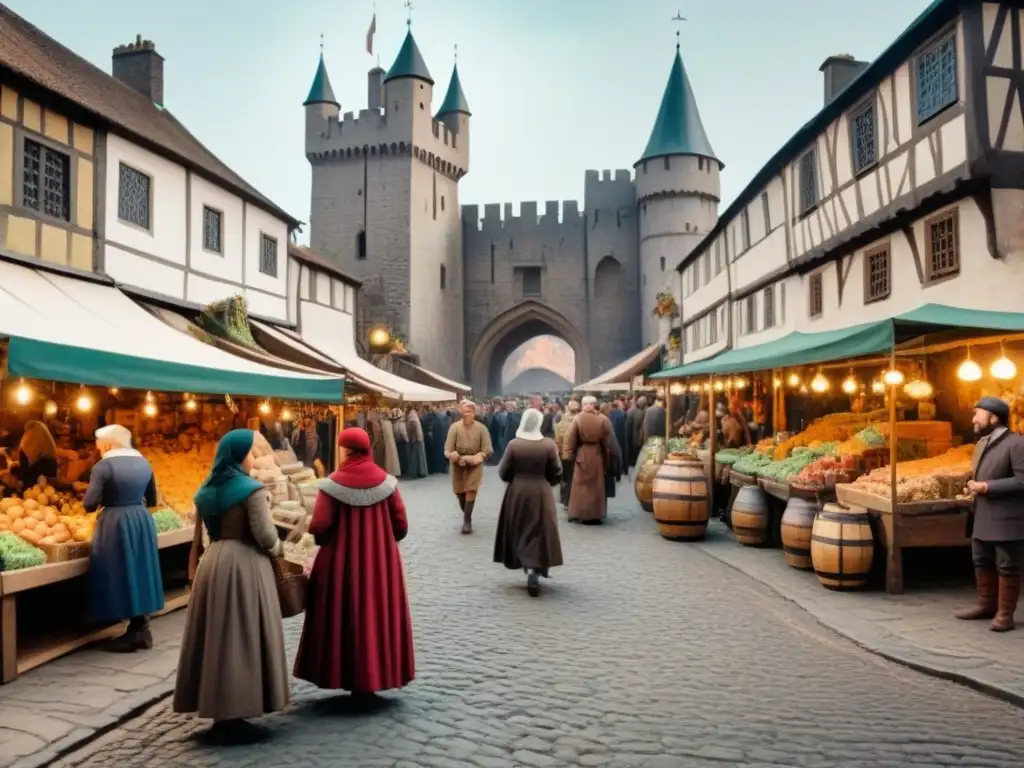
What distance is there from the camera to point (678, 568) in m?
9.27

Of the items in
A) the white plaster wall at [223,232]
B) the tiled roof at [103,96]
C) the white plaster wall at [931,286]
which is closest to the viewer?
the white plaster wall at [931,286]

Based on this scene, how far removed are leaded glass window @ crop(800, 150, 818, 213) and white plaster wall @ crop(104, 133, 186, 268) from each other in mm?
11042

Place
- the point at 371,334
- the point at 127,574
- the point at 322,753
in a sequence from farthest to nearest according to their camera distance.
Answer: the point at 371,334
the point at 127,574
the point at 322,753

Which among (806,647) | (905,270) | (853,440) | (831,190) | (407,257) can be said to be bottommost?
(806,647)

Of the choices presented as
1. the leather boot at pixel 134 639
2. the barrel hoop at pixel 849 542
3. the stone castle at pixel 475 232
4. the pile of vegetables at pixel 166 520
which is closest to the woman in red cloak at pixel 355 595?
the leather boot at pixel 134 639

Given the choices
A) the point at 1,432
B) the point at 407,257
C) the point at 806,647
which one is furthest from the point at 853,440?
the point at 407,257

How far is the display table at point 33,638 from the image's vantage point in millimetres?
→ 5473

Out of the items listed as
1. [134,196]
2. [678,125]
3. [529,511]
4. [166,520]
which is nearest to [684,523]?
[529,511]

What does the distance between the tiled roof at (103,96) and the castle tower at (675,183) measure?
2192 centimetres

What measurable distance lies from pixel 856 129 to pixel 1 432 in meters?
12.3

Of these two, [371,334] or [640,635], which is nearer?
[640,635]

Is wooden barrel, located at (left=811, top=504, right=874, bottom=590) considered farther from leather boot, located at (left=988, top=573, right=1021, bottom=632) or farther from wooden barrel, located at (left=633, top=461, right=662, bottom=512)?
wooden barrel, located at (left=633, top=461, right=662, bottom=512)

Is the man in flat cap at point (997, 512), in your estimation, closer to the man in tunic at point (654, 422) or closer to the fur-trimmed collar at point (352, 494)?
the fur-trimmed collar at point (352, 494)

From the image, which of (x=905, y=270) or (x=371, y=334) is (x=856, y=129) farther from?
(x=371, y=334)
